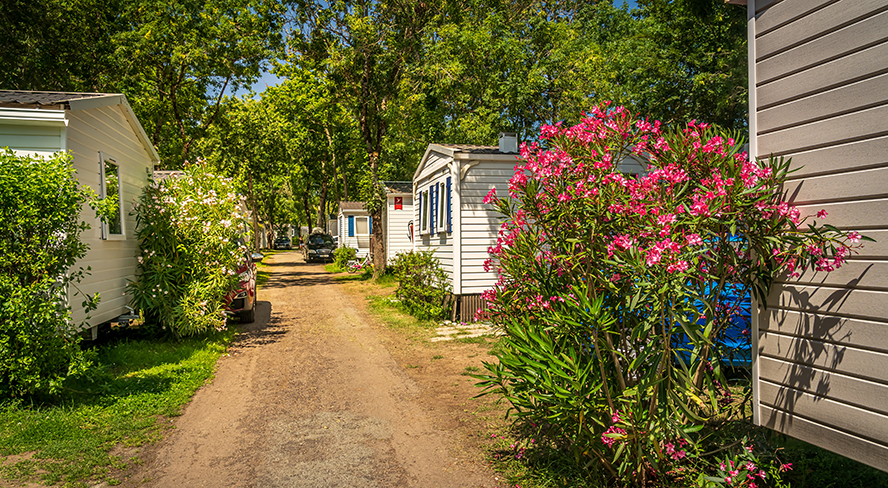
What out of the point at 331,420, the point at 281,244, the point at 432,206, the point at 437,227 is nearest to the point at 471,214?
the point at 437,227

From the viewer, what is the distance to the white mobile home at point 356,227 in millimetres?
27766

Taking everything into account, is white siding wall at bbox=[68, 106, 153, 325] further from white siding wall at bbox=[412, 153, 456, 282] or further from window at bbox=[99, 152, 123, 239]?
white siding wall at bbox=[412, 153, 456, 282]

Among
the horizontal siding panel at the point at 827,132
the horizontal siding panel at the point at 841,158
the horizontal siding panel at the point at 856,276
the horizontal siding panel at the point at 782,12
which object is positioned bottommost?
the horizontal siding panel at the point at 856,276

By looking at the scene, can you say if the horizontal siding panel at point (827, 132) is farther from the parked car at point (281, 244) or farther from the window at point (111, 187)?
the parked car at point (281, 244)

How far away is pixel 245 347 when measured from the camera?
9695 millimetres

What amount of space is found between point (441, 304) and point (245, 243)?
4.46 metres

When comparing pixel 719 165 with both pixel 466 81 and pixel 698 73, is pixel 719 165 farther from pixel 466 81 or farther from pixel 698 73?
pixel 698 73

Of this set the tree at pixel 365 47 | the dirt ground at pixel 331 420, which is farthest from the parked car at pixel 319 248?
the dirt ground at pixel 331 420

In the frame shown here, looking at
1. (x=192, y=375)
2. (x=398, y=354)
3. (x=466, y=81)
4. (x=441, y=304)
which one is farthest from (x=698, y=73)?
(x=192, y=375)

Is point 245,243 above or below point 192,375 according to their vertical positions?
above

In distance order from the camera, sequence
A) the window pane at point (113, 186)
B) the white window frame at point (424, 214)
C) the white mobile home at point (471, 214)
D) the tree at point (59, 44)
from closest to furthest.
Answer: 1. the window pane at point (113, 186)
2. the white mobile home at point (471, 214)
3. the white window frame at point (424, 214)
4. the tree at point (59, 44)

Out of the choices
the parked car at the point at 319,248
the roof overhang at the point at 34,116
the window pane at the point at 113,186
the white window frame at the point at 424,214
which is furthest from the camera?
the parked car at the point at 319,248

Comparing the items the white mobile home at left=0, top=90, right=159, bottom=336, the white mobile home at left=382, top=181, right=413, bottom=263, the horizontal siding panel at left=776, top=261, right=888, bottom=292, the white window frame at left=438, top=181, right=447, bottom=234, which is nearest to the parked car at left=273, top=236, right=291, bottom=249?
the white mobile home at left=382, top=181, right=413, bottom=263

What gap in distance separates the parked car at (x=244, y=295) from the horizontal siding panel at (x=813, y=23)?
9.18 m
